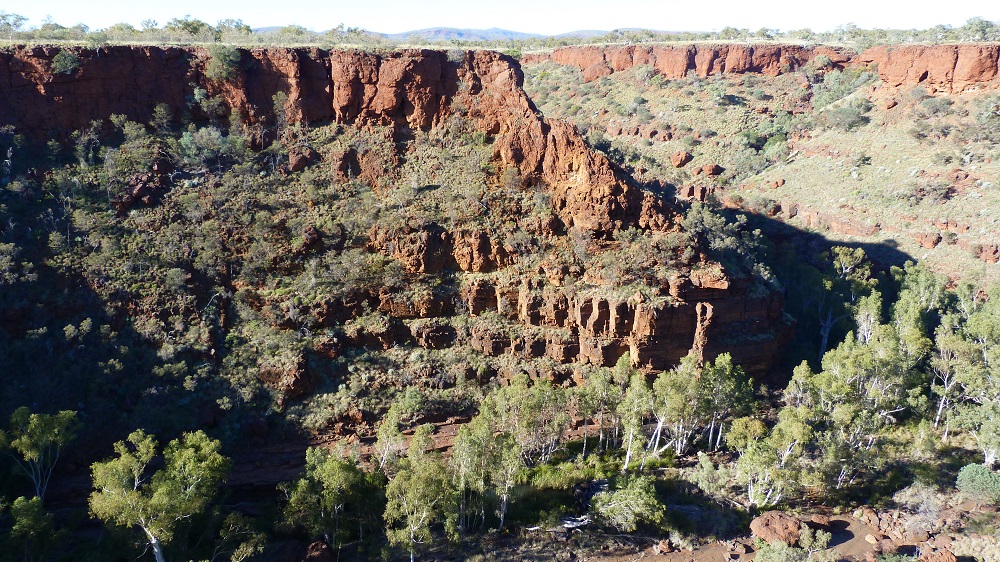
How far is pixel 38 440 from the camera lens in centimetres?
2386

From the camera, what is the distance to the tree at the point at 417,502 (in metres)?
21.8

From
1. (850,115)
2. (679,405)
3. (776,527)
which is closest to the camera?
(776,527)

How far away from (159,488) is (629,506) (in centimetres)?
1782

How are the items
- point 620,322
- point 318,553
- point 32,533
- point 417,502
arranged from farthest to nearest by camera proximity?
point 620,322, point 318,553, point 417,502, point 32,533

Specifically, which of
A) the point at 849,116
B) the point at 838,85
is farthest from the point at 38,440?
the point at 838,85

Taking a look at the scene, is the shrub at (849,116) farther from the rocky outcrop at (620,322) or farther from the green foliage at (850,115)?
the rocky outcrop at (620,322)

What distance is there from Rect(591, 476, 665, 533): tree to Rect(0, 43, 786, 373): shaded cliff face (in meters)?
9.66

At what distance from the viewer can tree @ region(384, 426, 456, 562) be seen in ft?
71.7

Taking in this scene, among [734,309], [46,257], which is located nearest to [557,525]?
[734,309]

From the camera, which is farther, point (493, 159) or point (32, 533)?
point (493, 159)

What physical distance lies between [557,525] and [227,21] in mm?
53612

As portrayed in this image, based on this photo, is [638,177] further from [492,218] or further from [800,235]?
[492,218]

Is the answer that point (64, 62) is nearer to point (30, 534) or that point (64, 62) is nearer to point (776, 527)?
point (30, 534)

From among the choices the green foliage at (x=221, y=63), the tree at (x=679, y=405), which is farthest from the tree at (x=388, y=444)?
the green foliage at (x=221, y=63)
